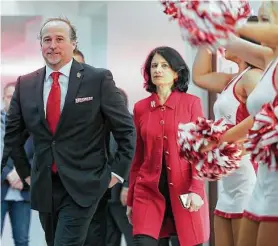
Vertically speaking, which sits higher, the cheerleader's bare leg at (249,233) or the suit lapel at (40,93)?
the suit lapel at (40,93)

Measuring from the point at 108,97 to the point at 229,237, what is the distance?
96cm

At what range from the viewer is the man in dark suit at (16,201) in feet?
18.0

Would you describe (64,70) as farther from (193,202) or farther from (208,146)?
(208,146)

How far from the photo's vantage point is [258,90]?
8.39 ft

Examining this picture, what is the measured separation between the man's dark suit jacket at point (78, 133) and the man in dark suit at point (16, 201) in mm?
1564

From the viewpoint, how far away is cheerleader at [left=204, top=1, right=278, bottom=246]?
2.51 meters

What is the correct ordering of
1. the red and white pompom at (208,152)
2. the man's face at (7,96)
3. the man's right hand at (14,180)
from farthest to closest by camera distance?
1. the man's face at (7,96)
2. the man's right hand at (14,180)
3. the red and white pompom at (208,152)

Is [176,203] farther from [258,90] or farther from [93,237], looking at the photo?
[258,90]

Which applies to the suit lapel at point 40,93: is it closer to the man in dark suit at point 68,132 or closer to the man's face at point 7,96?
the man in dark suit at point 68,132

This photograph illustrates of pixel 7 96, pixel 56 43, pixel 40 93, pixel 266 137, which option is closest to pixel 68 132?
pixel 40 93

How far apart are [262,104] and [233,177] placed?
1182mm

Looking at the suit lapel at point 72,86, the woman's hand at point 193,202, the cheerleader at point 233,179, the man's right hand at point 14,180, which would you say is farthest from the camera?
the man's right hand at point 14,180

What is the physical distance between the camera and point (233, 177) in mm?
3654

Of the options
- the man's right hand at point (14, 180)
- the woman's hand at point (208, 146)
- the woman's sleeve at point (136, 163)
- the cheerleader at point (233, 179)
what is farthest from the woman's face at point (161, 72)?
the woman's hand at point (208, 146)
